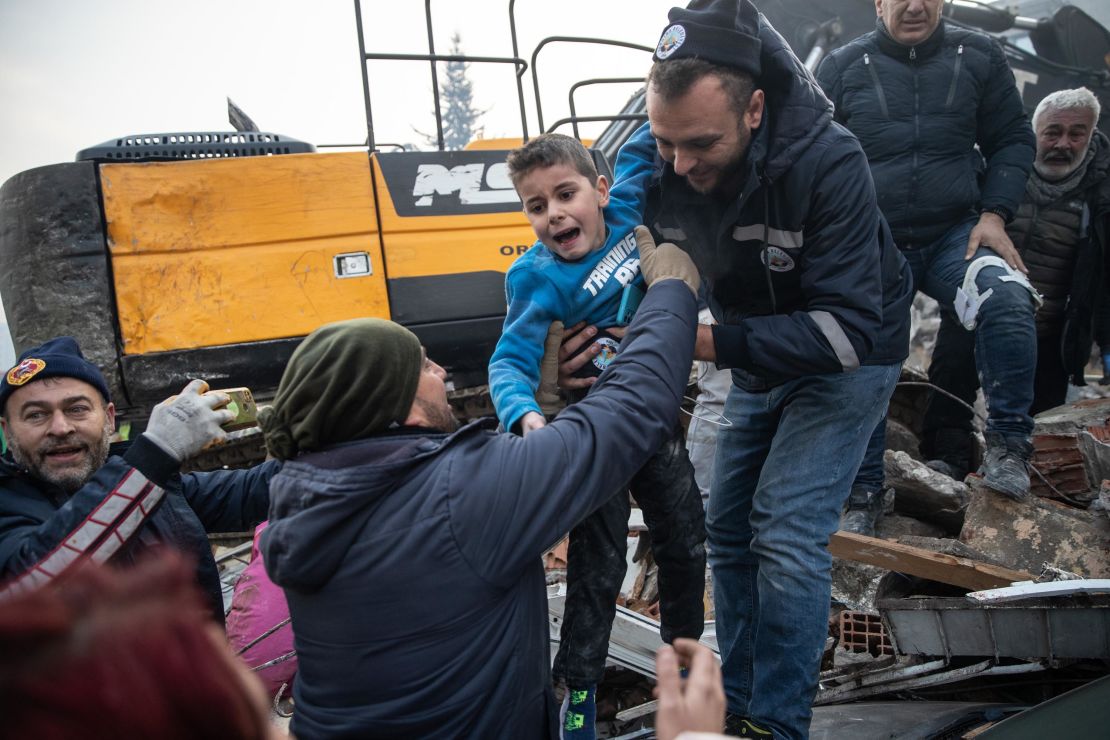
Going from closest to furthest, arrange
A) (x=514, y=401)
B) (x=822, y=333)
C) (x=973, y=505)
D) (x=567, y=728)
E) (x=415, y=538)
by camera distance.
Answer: (x=415, y=538) < (x=822, y=333) < (x=514, y=401) < (x=567, y=728) < (x=973, y=505)

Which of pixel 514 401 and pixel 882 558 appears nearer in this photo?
pixel 514 401

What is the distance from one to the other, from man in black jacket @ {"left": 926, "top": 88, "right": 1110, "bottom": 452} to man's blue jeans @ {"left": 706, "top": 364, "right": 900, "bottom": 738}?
2647mm

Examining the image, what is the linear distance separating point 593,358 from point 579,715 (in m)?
1.15

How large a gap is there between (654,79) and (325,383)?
1255 millimetres

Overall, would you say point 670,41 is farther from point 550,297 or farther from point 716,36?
point 550,297

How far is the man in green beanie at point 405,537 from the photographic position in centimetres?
160

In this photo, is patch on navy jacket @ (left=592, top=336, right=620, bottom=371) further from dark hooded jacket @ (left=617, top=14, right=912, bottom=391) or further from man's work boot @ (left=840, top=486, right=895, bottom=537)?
man's work boot @ (left=840, top=486, right=895, bottom=537)

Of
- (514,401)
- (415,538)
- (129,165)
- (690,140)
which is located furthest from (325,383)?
(129,165)

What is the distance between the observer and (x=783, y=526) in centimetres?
227

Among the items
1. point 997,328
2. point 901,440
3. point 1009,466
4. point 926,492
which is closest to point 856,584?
point 926,492

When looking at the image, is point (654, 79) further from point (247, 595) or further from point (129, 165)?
point (129, 165)

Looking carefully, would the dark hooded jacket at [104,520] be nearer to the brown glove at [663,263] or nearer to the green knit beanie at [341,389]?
the green knit beanie at [341,389]

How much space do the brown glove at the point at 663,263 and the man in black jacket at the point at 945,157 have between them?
1.88 m

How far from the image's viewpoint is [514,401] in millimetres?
2287
